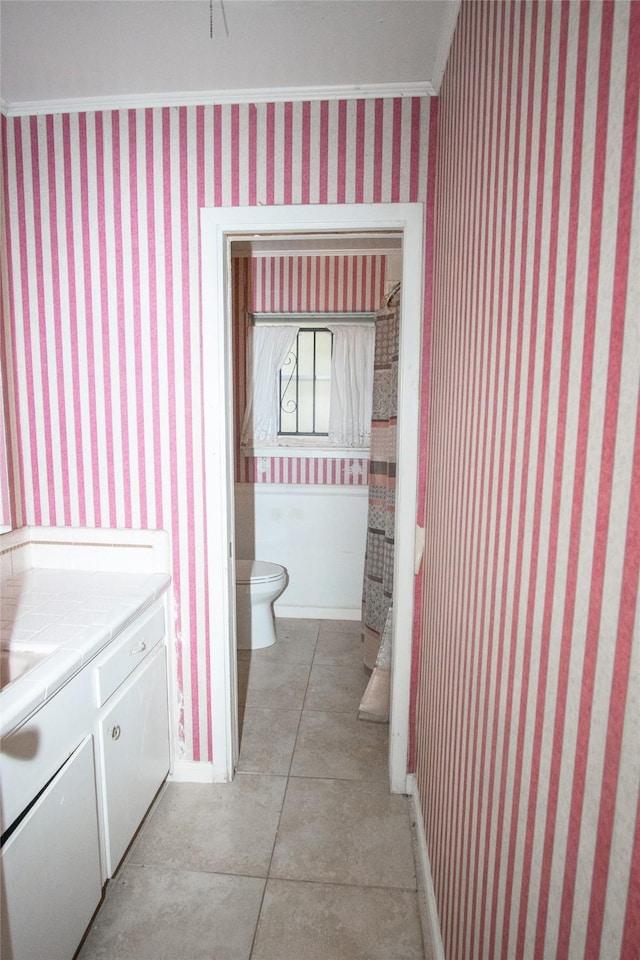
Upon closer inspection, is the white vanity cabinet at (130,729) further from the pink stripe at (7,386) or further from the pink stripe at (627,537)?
the pink stripe at (627,537)

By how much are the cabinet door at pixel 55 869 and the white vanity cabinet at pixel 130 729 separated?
0.09 m

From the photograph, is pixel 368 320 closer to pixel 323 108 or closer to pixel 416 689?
pixel 323 108

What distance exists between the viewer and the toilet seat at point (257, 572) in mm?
3434

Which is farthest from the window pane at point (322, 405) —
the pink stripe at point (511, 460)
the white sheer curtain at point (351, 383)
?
the pink stripe at point (511, 460)

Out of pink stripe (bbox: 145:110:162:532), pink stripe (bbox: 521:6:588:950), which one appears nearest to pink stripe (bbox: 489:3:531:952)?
pink stripe (bbox: 521:6:588:950)

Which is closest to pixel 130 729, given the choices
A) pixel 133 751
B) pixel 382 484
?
pixel 133 751

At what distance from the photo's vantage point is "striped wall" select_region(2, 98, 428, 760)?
2072mm

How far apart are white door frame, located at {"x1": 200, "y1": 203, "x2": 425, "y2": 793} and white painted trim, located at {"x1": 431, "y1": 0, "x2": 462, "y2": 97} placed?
39 centimetres

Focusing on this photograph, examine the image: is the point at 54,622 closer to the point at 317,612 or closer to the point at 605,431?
the point at 605,431

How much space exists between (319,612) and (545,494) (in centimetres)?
334

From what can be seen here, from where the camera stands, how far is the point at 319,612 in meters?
4.08

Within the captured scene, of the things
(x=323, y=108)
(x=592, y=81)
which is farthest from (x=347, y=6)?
(x=592, y=81)

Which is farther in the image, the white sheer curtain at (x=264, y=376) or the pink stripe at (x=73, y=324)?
the white sheer curtain at (x=264, y=376)

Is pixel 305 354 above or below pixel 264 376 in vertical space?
above
